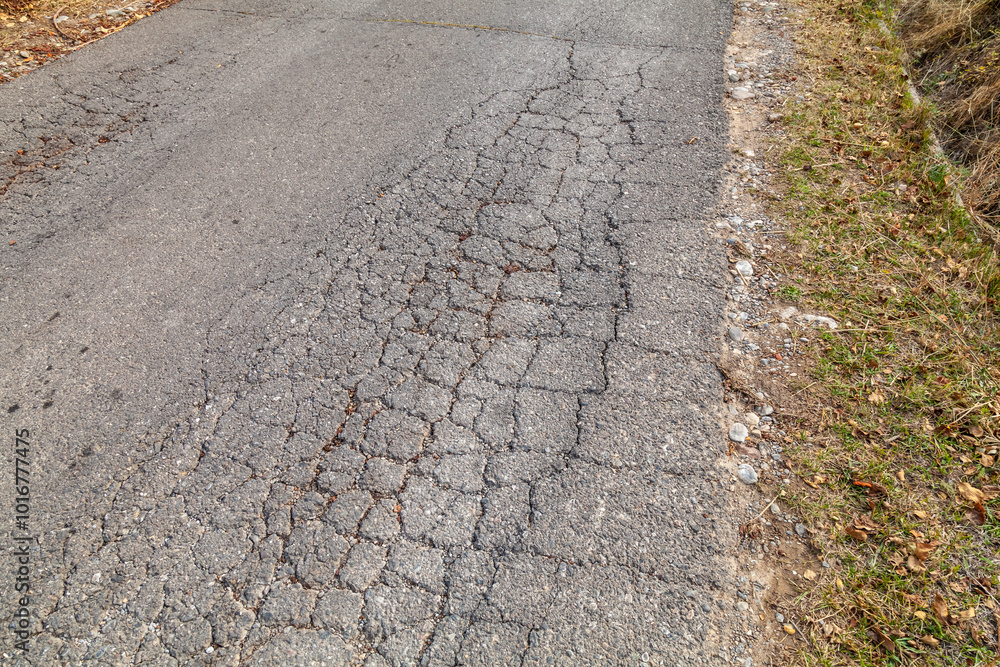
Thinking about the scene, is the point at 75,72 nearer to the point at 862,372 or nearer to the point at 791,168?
the point at 791,168

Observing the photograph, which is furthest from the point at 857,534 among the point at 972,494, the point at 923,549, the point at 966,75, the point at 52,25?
the point at 52,25

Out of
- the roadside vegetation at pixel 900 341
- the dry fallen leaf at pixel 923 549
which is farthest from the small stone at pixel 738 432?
the dry fallen leaf at pixel 923 549

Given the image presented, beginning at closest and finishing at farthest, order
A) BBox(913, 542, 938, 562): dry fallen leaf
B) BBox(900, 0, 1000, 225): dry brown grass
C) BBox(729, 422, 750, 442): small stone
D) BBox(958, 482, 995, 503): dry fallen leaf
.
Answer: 1. BBox(913, 542, 938, 562): dry fallen leaf
2. BBox(958, 482, 995, 503): dry fallen leaf
3. BBox(729, 422, 750, 442): small stone
4. BBox(900, 0, 1000, 225): dry brown grass

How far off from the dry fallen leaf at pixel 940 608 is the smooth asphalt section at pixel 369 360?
0.72m

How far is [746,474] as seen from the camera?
255 cm

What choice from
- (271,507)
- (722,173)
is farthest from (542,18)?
(271,507)

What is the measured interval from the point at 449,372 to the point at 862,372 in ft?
6.67

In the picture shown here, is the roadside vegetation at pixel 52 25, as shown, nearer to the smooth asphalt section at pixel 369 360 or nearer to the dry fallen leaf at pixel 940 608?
the smooth asphalt section at pixel 369 360

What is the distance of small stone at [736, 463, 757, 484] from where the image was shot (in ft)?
8.29

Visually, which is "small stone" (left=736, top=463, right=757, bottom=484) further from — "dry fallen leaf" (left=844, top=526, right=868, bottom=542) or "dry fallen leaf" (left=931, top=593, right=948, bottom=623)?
"dry fallen leaf" (left=931, top=593, right=948, bottom=623)

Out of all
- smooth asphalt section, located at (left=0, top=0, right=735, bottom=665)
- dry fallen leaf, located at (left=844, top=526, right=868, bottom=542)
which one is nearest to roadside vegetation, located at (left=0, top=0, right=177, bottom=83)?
smooth asphalt section, located at (left=0, top=0, right=735, bottom=665)

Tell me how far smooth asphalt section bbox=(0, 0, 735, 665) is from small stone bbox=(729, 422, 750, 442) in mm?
87

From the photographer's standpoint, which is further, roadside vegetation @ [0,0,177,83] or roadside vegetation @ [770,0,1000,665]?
roadside vegetation @ [0,0,177,83]

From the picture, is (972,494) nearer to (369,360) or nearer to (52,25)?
(369,360)
